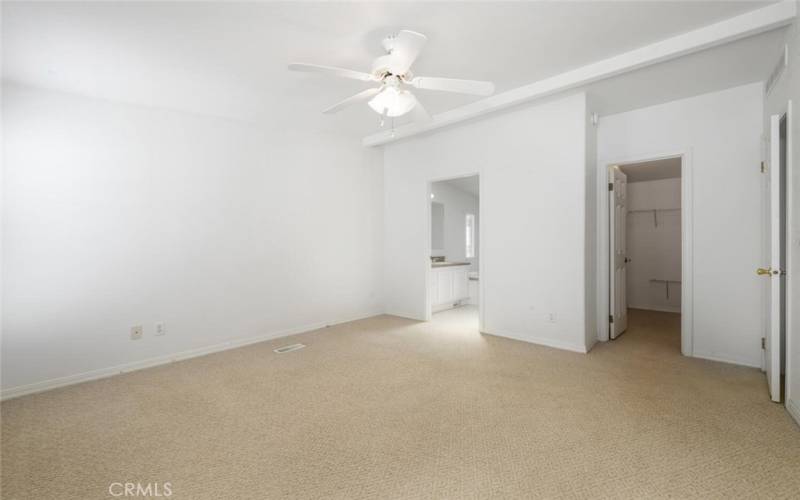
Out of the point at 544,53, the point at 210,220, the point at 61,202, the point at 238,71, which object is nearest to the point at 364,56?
the point at 238,71

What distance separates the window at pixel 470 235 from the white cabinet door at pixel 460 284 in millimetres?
1938

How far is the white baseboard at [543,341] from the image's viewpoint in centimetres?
378

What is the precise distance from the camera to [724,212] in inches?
138

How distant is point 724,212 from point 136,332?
5873 mm

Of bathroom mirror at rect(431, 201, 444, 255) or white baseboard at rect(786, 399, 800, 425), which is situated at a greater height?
bathroom mirror at rect(431, 201, 444, 255)

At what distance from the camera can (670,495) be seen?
1.65m

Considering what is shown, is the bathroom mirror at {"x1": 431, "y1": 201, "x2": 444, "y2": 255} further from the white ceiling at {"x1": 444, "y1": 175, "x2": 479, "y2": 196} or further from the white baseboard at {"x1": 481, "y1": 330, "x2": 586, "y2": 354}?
the white baseboard at {"x1": 481, "y1": 330, "x2": 586, "y2": 354}

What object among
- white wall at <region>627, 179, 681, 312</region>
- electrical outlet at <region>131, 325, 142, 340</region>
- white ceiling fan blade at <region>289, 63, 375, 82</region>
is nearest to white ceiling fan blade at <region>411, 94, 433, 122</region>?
white ceiling fan blade at <region>289, 63, 375, 82</region>

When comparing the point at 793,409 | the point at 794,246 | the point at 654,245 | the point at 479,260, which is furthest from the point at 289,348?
the point at 654,245

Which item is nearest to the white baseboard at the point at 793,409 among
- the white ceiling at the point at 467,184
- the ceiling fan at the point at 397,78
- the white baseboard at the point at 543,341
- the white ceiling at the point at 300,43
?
the white baseboard at the point at 543,341

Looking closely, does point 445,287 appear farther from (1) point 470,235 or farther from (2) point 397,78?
(2) point 397,78

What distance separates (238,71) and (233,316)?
8.54 feet

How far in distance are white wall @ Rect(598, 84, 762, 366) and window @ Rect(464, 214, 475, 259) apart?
483 cm

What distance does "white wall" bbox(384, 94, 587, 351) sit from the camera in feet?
12.4
